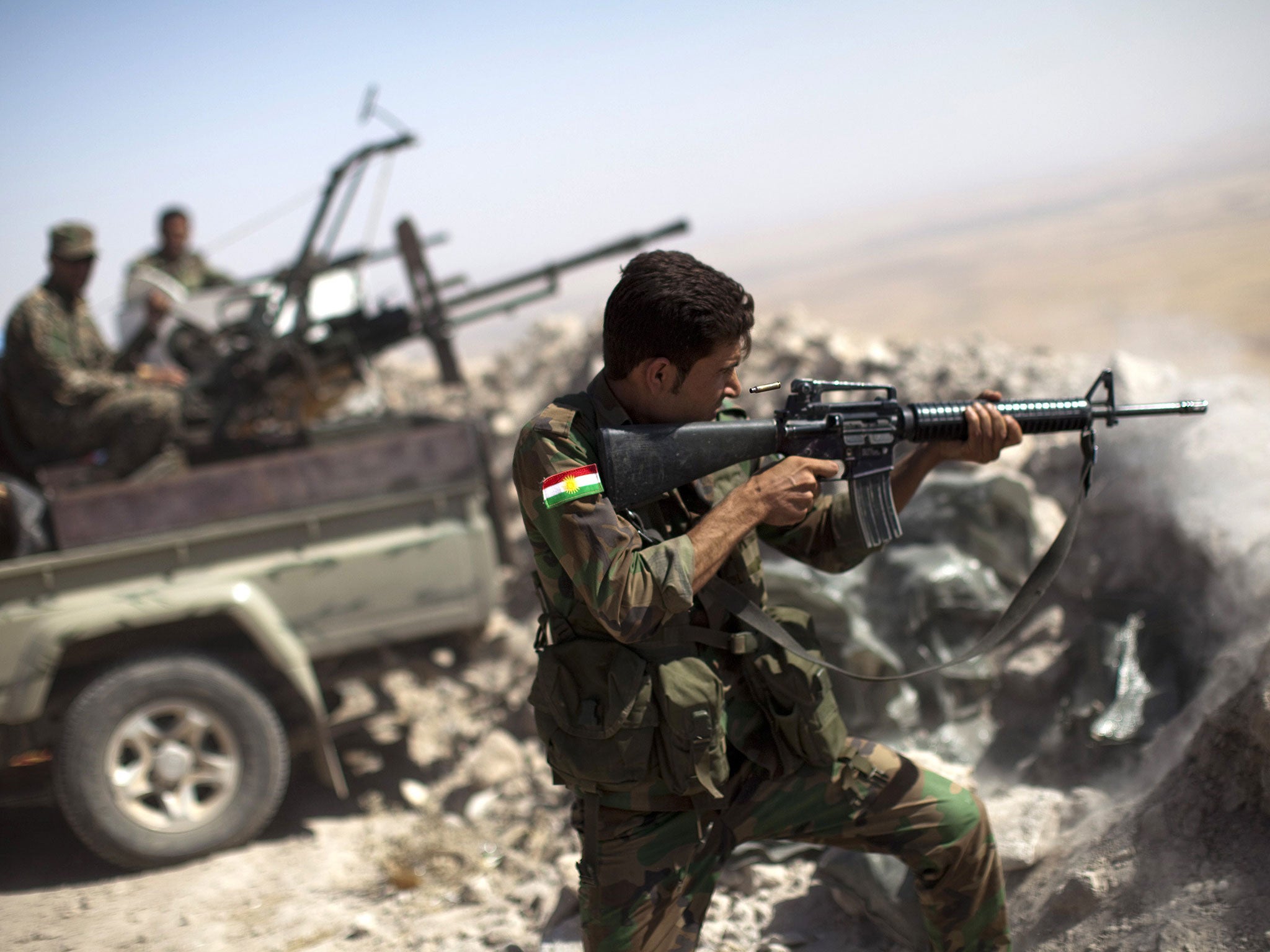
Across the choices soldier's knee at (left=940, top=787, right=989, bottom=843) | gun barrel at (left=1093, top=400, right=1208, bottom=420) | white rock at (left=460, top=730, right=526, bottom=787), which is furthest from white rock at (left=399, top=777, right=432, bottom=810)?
gun barrel at (left=1093, top=400, right=1208, bottom=420)

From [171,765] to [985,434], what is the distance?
3.23 m

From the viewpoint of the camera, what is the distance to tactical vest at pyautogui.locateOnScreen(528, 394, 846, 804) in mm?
2031

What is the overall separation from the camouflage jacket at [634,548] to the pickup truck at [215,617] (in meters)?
2.10

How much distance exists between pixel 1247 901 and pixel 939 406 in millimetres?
1285

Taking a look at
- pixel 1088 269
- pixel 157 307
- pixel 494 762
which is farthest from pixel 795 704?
pixel 1088 269

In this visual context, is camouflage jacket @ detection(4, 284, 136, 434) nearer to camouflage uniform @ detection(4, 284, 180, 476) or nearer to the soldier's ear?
camouflage uniform @ detection(4, 284, 180, 476)

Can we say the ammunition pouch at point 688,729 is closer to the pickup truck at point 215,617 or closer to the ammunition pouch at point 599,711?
the ammunition pouch at point 599,711

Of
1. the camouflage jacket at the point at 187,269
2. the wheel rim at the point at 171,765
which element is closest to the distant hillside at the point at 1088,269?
the camouflage jacket at the point at 187,269

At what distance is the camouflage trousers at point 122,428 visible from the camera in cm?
441

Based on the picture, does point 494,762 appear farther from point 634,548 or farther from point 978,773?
point 634,548

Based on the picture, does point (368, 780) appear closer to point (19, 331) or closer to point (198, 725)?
point (198, 725)

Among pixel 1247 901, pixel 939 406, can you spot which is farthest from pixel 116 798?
pixel 1247 901

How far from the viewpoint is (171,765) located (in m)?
3.78

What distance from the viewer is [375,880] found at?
3789 millimetres
